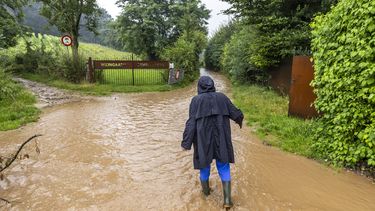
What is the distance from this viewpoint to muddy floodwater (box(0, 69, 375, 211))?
417 centimetres

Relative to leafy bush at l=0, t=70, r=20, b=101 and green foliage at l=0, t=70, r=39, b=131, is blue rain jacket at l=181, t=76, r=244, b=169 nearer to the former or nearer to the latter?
green foliage at l=0, t=70, r=39, b=131

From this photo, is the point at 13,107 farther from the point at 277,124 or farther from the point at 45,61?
the point at 45,61

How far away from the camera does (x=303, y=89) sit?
24.4 ft

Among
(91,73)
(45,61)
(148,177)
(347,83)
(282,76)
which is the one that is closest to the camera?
(347,83)

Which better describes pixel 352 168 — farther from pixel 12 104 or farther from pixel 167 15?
pixel 167 15

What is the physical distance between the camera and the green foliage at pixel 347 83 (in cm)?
452

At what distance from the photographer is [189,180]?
491 cm

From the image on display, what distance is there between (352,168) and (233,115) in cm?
276

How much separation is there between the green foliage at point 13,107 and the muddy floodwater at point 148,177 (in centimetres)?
64

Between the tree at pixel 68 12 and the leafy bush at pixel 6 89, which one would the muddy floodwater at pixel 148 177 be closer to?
the leafy bush at pixel 6 89

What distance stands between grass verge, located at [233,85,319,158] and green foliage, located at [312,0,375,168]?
0.53 m

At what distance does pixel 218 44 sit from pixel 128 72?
1507 centimetres

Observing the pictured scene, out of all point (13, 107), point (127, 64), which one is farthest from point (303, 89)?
point (127, 64)

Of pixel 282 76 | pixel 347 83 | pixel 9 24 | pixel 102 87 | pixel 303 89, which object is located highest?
pixel 9 24
